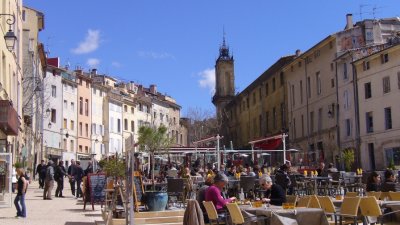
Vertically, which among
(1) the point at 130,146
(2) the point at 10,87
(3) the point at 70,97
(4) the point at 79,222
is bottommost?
(4) the point at 79,222

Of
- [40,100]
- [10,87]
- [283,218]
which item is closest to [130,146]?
[283,218]

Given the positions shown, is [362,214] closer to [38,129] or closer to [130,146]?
[130,146]

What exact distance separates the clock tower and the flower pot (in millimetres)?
68809

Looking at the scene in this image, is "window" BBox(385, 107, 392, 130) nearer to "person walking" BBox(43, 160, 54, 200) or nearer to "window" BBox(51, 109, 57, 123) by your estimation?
"person walking" BBox(43, 160, 54, 200)

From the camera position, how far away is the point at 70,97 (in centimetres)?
6631

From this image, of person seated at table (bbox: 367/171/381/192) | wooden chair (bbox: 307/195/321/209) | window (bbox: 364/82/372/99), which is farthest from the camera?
window (bbox: 364/82/372/99)

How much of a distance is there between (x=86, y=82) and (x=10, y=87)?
142 feet

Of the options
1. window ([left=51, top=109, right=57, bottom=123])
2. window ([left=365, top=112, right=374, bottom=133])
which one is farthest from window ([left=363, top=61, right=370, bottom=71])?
window ([left=51, top=109, right=57, bottom=123])

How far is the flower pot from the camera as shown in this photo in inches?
590

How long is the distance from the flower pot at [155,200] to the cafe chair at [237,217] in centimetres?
568

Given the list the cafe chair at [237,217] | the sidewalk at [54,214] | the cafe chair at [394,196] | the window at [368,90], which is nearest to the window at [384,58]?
the window at [368,90]

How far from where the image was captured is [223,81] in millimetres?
88188

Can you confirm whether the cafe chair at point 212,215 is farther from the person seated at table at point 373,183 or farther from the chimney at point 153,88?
the chimney at point 153,88

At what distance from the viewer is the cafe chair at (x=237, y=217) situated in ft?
30.5
